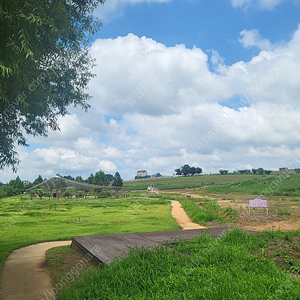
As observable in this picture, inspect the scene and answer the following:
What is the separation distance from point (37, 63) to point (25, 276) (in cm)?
498

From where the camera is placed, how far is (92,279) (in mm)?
5176

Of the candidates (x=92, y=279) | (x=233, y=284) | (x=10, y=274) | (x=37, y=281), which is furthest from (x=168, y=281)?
(x=10, y=274)

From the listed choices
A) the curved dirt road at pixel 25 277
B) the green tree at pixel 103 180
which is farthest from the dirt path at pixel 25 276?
the green tree at pixel 103 180

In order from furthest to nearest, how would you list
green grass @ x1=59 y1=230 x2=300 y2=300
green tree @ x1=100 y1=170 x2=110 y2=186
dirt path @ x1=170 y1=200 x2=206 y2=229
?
green tree @ x1=100 y1=170 x2=110 y2=186, dirt path @ x1=170 y1=200 x2=206 y2=229, green grass @ x1=59 y1=230 x2=300 y2=300

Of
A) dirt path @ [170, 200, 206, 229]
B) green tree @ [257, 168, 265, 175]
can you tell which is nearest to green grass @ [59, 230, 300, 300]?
dirt path @ [170, 200, 206, 229]

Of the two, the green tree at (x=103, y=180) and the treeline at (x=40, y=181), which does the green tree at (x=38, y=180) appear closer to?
the treeline at (x=40, y=181)

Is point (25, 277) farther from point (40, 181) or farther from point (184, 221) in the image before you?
point (40, 181)

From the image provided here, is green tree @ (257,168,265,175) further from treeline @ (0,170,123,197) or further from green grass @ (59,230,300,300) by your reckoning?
green grass @ (59,230,300,300)

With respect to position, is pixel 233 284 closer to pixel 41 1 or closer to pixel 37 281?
pixel 37 281

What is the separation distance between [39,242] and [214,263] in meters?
8.08

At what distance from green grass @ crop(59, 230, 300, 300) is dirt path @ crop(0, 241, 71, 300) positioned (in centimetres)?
108

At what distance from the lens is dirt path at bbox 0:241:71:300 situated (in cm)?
570

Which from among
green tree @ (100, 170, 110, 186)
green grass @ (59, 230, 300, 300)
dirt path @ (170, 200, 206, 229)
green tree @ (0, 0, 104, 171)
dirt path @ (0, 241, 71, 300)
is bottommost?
dirt path @ (170, 200, 206, 229)

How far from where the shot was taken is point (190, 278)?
472 centimetres
